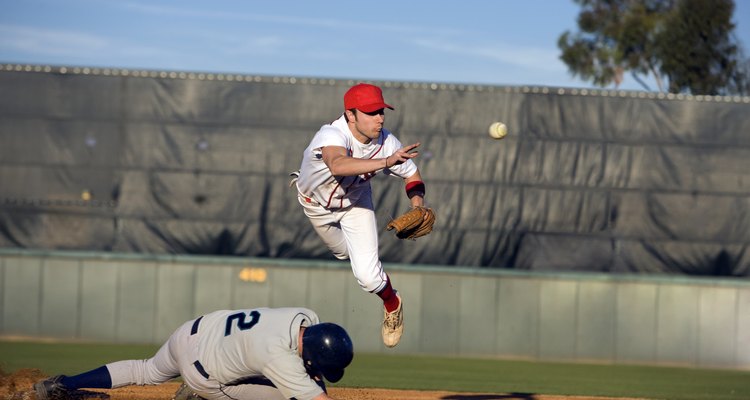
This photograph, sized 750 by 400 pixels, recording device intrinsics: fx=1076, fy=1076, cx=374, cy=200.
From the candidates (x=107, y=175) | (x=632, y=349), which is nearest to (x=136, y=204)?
(x=107, y=175)

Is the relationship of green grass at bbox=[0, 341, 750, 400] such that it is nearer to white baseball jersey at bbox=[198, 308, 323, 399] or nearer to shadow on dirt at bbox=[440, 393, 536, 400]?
shadow on dirt at bbox=[440, 393, 536, 400]

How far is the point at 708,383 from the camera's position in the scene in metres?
11.6

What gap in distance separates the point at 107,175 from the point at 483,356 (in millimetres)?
5221

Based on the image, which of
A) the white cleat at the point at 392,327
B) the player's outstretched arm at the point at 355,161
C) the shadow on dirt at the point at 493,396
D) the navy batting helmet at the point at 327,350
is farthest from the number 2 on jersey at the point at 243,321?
the shadow on dirt at the point at 493,396

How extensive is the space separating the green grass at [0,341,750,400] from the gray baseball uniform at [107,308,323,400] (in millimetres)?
3694

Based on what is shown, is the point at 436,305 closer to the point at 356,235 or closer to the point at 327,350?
the point at 356,235

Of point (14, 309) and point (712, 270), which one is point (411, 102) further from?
point (14, 309)

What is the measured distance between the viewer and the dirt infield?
751 cm

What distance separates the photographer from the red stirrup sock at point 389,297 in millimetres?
7227

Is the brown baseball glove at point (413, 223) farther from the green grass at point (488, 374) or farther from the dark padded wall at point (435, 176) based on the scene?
the dark padded wall at point (435, 176)

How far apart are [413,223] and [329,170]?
2.17 ft

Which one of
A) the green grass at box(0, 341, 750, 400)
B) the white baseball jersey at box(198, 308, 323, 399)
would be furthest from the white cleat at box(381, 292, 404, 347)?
the green grass at box(0, 341, 750, 400)

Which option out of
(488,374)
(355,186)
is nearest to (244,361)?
(355,186)

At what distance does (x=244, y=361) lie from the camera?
19.4 ft
